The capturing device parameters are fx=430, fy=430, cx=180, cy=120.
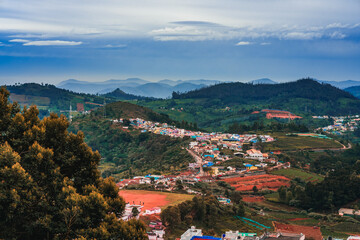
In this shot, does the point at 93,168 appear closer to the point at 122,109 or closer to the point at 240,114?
the point at 122,109

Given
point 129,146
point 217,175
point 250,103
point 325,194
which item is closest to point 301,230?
point 325,194

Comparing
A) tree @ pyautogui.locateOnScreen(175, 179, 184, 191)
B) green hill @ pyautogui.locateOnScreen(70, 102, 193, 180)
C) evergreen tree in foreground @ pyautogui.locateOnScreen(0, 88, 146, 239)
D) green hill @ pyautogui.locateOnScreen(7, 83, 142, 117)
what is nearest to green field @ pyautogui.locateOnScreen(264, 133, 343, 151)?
green hill @ pyautogui.locateOnScreen(70, 102, 193, 180)

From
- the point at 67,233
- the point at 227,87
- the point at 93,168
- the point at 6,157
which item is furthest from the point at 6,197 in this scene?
the point at 227,87

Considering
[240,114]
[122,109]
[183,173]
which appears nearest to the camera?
[183,173]

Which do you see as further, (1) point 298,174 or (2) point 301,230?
(1) point 298,174

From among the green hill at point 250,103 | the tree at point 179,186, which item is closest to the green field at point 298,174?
the tree at point 179,186

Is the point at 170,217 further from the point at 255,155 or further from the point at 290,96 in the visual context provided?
the point at 290,96

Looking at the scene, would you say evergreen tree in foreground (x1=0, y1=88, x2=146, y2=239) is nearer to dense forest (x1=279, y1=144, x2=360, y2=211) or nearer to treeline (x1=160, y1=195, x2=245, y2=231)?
treeline (x1=160, y1=195, x2=245, y2=231)
